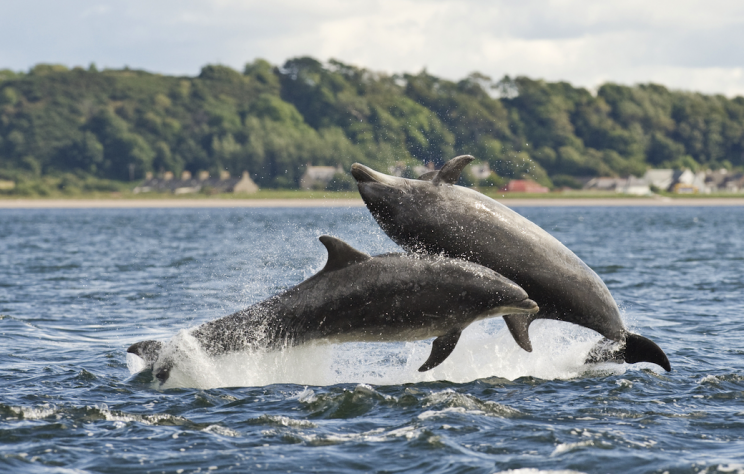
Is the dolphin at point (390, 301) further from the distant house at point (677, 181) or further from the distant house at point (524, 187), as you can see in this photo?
the distant house at point (677, 181)

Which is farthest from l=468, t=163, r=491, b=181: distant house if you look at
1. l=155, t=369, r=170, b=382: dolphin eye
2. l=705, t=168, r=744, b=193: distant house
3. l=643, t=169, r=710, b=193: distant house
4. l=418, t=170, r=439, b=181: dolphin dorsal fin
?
l=155, t=369, r=170, b=382: dolphin eye

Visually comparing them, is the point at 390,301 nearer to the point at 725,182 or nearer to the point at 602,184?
the point at 602,184

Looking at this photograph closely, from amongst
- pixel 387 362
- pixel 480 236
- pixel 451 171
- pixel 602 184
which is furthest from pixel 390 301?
A: pixel 602 184

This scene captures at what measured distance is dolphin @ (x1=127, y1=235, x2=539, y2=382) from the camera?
12750 millimetres

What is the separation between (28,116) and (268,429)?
204 m

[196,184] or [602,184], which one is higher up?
[602,184]

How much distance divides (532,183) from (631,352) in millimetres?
154064

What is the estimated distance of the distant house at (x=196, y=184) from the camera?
168125 millimetres

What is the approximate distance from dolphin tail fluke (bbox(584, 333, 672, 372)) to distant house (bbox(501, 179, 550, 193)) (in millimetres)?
140431

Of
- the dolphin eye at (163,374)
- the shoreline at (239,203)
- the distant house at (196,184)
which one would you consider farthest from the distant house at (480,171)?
the dolphin eye at (163,374)

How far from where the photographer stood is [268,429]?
1141cm

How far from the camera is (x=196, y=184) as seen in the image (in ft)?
579

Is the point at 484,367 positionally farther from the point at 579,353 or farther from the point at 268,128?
the point at 268,128

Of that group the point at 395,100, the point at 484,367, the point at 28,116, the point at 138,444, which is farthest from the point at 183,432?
the point at 28,116
